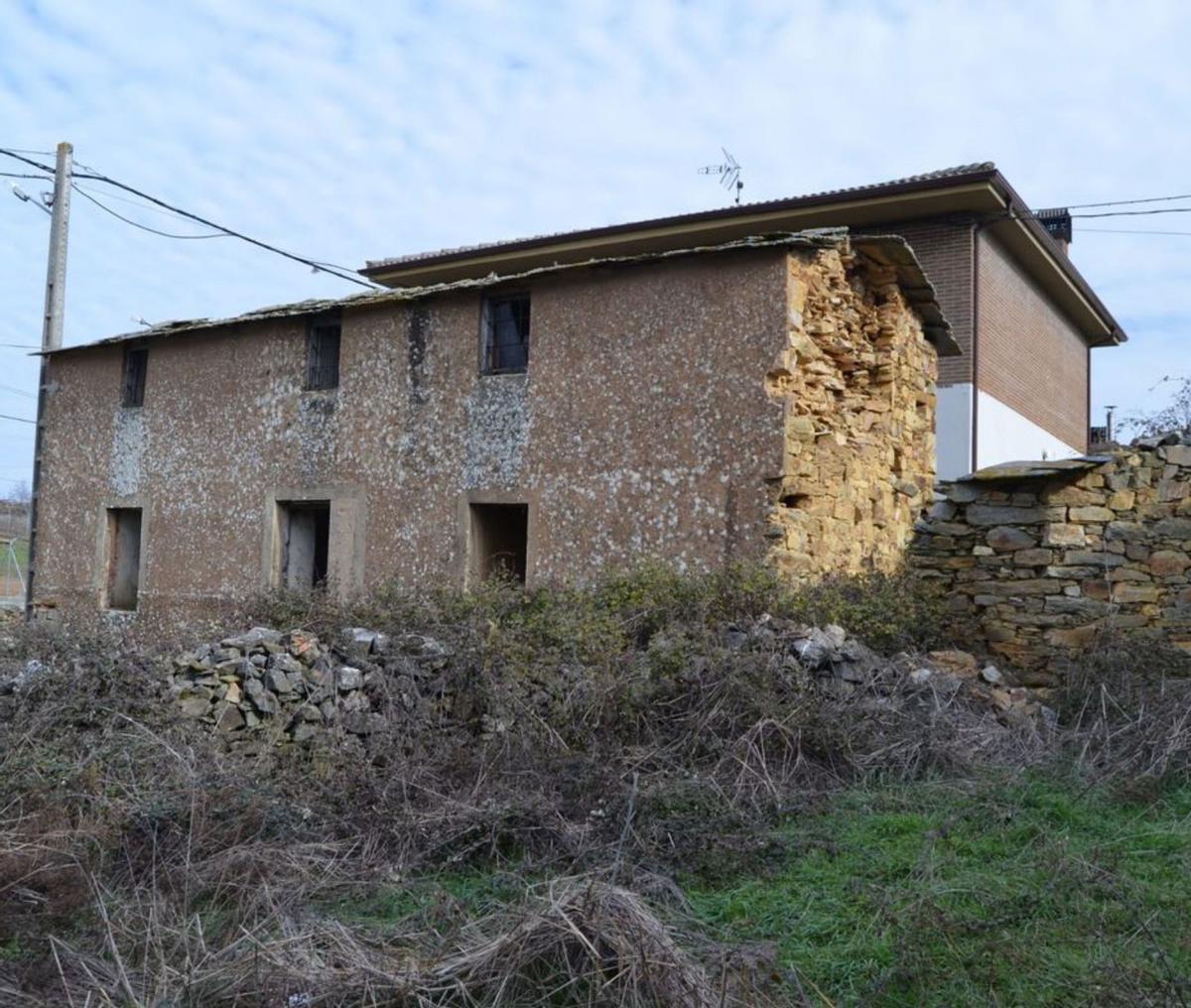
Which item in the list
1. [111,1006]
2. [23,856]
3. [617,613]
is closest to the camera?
[111,1006]

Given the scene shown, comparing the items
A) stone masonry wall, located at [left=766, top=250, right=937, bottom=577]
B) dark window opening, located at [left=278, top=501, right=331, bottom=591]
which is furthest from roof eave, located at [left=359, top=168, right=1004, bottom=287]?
dark window opening, located at [left=278, top=501, right=331, bottom=591]

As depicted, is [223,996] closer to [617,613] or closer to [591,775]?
[591,775]

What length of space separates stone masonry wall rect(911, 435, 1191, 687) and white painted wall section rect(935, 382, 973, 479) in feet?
16.8

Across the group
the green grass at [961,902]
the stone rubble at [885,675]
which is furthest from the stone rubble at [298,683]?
the stone rubble at [885,675]

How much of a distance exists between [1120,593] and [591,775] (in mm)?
5277

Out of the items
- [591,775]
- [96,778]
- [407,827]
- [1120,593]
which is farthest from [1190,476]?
[96,778]

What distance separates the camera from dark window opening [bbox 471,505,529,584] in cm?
1139

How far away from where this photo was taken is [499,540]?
11.8m

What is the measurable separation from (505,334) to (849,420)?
3657 mm

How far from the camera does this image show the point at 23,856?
4.79m

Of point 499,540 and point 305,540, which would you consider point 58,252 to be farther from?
point 499,540

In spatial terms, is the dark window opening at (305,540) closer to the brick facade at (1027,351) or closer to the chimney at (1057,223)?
the brick facade at (1027,351)

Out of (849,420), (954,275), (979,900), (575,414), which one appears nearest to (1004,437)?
(954,275)

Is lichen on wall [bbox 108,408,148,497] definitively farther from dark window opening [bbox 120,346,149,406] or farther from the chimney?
the chimney
